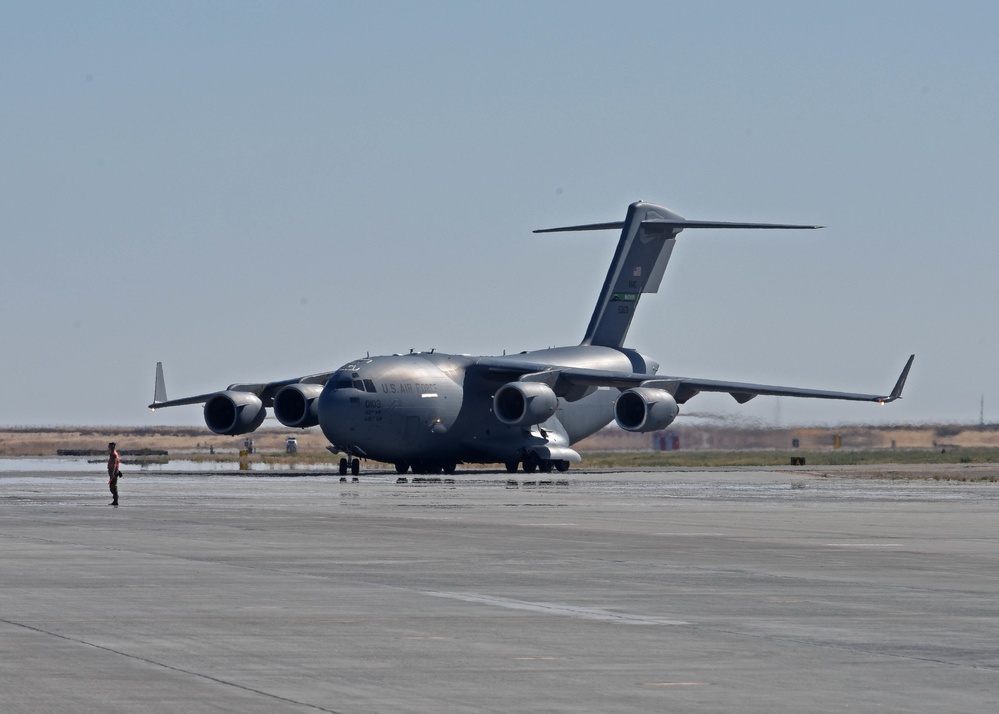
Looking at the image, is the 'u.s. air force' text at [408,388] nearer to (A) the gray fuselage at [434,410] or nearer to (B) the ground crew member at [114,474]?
(A) the gray fuselage at [434,410]

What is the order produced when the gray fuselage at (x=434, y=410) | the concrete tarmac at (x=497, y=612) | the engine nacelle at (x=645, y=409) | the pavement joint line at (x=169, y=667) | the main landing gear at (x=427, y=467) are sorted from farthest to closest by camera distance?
the main landing gear at (x=427, y=467)
the engine nacelle at (x=645, y=409)
the gray fuselage at (x=434, y=410)
the concrete tarmac at (x=497, y=612)
the pavement joint line at (x=169, y=667)

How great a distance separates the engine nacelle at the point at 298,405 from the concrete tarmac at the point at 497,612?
28.9m

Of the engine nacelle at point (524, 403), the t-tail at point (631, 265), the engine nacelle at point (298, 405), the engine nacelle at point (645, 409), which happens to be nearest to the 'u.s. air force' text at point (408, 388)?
the engine nacelle at point (524, 403)

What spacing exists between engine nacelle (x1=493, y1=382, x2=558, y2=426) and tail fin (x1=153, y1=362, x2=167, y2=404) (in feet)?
49.7

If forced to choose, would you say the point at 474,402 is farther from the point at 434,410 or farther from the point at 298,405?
the point at 298,405

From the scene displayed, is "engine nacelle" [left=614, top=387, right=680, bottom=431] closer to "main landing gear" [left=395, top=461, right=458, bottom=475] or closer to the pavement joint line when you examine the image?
"main landing gear" [left=395, top=461, right=458, bottom=475]

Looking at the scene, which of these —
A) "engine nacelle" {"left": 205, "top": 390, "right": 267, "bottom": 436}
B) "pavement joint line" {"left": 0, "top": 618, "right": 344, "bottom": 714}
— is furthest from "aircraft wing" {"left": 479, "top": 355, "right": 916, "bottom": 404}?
"pavement joint line" {"left": 0, "top": 618, "right": 344, "bottom": 714}

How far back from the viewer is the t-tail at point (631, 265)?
232ft

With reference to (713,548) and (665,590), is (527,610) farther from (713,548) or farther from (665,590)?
(713,548)

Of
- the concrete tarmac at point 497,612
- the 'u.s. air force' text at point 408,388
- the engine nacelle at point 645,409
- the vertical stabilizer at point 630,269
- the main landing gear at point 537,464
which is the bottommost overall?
the concrete tarmac at point 497,612

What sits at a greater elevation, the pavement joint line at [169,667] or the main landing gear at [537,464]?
the main landing gear at [537,464]

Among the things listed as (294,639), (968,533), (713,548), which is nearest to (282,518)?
(713,548)

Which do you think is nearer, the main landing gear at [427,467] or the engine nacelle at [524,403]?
the engine nacelle at [524,403]

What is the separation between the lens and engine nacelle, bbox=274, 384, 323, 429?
60.5 m
